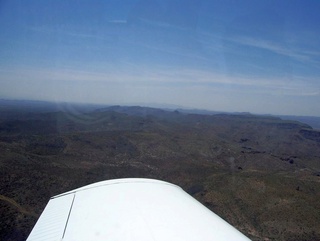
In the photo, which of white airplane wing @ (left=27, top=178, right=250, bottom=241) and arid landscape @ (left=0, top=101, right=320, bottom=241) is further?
arid landscape @ (left=0, top=101, right=320, bottom=241)

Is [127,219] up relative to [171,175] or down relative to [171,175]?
up

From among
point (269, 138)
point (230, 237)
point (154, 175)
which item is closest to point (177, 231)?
point (230, 237)

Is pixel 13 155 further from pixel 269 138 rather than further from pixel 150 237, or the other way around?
pixel 269 138

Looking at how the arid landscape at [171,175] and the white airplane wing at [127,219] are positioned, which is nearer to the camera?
the white airplane wing at [127,219]

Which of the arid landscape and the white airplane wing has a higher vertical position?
the white airplane wing

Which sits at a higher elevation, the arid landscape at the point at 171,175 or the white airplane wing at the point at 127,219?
the white airplane wing at the point at 127,219

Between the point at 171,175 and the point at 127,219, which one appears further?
the point at 171,175

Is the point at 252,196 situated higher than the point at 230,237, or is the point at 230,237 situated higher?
the point at 230,237

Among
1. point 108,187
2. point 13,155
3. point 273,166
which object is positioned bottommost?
point 273,166
